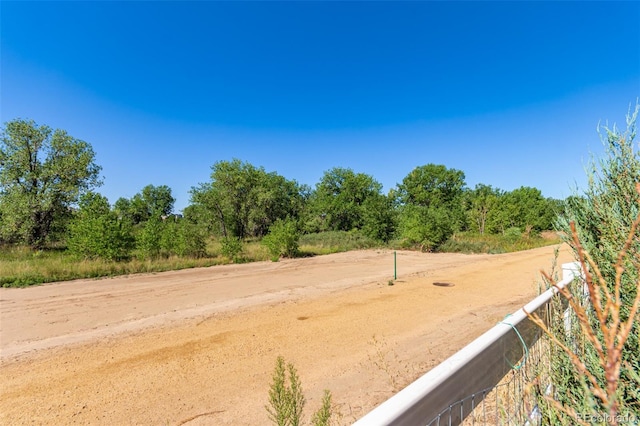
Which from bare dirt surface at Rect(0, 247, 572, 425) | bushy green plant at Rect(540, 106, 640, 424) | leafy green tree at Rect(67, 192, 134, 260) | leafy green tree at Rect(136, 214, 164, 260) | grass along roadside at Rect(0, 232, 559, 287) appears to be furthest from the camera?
leafy green tree at Rect(136, 214, 164, 260)

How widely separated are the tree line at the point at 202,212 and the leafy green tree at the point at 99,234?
1.8 inches

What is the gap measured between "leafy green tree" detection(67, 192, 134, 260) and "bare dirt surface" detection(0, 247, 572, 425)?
3936 mm

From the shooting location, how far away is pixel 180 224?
18469mm

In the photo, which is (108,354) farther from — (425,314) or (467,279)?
(467,279)

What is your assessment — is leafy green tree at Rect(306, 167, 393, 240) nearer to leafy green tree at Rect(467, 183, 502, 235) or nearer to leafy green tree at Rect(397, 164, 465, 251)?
leafy green tree at Rect(397, 164, 465, 251)

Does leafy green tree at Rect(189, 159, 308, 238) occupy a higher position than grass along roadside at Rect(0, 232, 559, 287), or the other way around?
leafy green tree at Rect(189, 159, 308, 238)

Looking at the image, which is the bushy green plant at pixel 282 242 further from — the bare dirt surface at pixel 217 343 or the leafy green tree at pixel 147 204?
the leafy green tree at pixel 147 204

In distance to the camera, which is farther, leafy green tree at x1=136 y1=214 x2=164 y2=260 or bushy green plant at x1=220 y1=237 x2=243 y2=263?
bushy green plant at x1=220 y1=237 x2=243 y2=263

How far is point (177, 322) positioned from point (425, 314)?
5579 mm

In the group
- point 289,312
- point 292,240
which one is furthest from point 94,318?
point 292,240

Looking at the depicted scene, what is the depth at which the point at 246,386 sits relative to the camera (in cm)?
400

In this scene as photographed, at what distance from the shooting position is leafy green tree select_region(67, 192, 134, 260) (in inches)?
557

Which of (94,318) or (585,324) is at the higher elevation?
(585,324)

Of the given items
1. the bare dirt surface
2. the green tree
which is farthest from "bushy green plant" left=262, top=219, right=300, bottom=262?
the green tree
